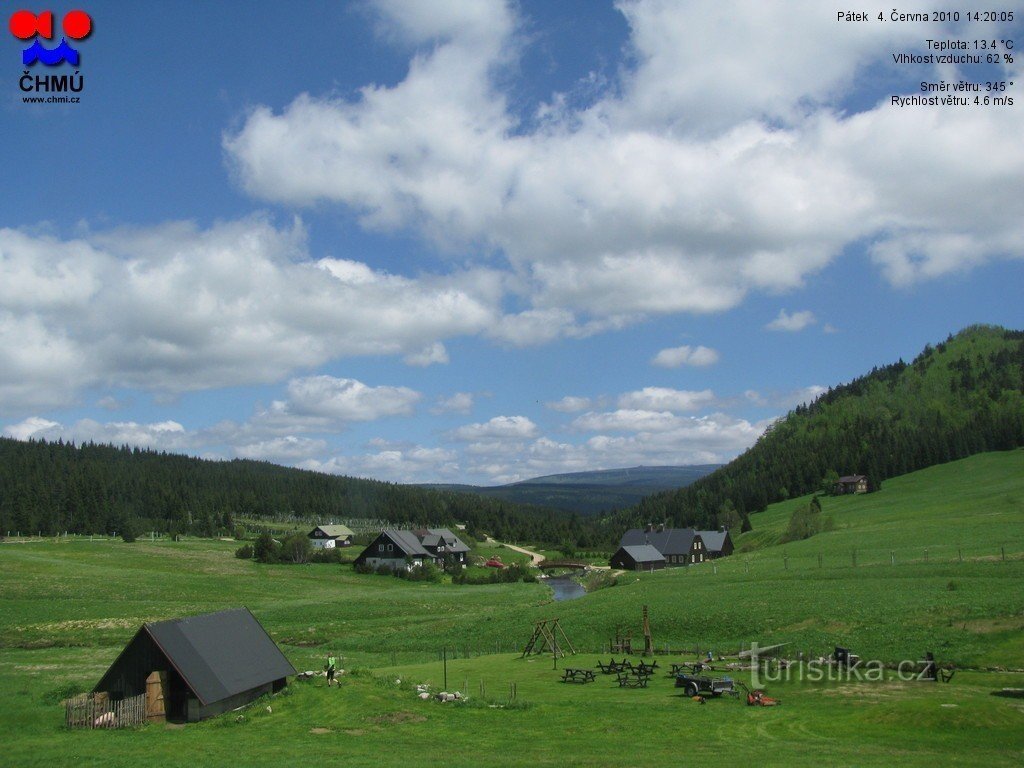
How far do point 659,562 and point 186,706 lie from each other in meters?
102

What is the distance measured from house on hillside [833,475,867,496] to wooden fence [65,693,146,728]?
6220 inches

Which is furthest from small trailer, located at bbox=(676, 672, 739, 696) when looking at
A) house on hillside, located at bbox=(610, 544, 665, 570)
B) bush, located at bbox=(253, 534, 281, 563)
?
bush, located at bbox=(253, 534, 281, 563)

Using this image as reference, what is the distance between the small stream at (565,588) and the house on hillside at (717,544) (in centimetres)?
2573

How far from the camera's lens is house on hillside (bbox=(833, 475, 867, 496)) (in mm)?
162875

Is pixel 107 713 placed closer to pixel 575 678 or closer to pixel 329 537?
pixel 575 678

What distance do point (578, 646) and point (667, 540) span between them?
85.0 meters

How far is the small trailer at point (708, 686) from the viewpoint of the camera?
3183 centimetres

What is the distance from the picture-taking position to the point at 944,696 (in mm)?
28719

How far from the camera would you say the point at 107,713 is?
97.5 ft

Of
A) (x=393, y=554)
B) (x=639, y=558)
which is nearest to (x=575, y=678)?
(x=639, y=558)

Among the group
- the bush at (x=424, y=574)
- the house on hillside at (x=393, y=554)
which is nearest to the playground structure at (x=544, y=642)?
the bush at (x=424, y=574)

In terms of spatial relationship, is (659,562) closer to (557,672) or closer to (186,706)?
(557,672)

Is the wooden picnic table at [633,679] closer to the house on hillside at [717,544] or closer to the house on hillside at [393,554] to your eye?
the house on hillside at [393,554]

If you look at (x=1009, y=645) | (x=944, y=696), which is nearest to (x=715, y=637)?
(x=1009, y=645)
